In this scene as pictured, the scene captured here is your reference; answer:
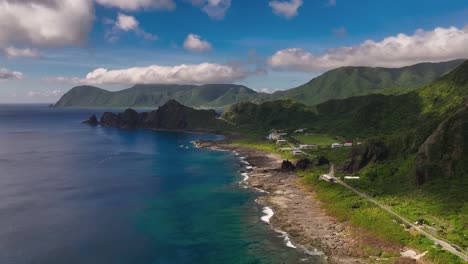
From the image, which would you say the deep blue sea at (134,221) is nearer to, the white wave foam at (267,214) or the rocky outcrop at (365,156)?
the white wave foam at (267,214)

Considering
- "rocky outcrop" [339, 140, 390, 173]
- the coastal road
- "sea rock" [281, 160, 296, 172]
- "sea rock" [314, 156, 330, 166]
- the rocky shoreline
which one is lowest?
the rocky shoreline

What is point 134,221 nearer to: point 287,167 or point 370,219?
point 370,219

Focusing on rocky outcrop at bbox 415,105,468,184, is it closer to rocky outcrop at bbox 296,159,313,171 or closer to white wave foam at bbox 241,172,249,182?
rocky outcrop at bbox 296,159,313,171

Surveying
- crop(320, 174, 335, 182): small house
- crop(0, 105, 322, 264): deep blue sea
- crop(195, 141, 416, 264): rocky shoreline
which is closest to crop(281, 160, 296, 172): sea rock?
crop(195, 141, 416, 264): rocky shoreline

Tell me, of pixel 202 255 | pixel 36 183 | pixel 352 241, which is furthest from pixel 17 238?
pixel 352 241

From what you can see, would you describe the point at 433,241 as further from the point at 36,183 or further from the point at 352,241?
the point at 36,183
